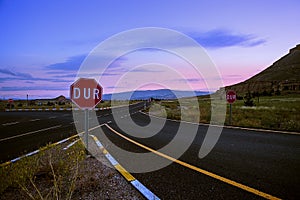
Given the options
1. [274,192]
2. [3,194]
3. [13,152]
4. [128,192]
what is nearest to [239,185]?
[274,192]

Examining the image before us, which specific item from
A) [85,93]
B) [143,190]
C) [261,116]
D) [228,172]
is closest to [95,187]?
[143,190]

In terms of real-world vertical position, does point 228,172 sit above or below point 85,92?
below

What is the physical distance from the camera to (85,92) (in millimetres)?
5957

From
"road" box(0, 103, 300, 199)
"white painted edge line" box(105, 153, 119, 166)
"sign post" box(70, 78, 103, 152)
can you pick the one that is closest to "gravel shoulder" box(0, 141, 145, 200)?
"white painted edge line" box(105, 153, 119, 166)

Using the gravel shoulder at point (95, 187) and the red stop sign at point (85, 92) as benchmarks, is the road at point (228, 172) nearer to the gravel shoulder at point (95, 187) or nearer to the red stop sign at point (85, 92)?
the gravel shoulder at point (95, 187)

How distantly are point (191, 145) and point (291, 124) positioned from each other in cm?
685

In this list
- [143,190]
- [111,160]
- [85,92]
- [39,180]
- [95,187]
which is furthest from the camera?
[85,92]

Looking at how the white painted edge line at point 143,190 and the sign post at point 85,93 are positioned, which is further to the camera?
the sign post at point 85,93

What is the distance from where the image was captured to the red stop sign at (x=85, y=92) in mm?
5785

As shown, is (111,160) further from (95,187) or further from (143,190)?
(143,190)

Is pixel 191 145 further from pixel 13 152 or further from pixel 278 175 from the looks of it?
pixel 13 152

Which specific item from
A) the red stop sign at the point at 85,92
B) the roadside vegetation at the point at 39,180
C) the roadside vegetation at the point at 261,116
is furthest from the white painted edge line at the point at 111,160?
the roadside vegetation at the point at 261,116

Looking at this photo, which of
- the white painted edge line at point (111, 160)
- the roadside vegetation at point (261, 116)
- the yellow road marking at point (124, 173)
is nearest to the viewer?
the yellow road marking at point (124, 173)

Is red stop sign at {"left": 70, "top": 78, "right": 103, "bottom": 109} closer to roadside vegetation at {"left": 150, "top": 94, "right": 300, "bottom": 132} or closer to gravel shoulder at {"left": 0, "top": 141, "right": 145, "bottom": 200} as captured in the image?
gravel shoulder at {"left": 0, "top": 141, "right": 145, "bottom": 200}
